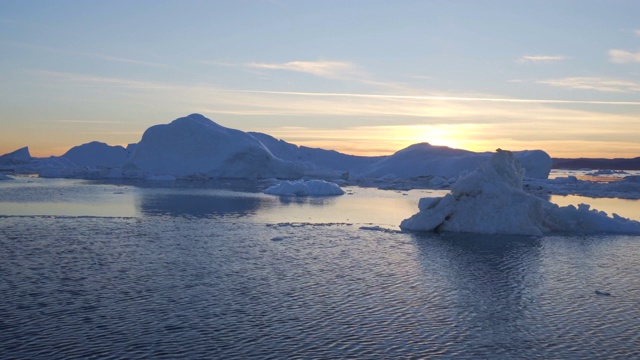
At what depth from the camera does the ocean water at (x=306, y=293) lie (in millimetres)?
8852

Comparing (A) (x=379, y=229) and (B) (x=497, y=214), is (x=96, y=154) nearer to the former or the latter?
(A) (x=379, y=229)

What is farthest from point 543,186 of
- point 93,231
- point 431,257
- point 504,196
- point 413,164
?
point 93,231

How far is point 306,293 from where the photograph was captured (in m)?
11.8

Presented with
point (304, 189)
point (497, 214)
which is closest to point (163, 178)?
point (304, 189)

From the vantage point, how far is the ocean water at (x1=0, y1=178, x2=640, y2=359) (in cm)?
885

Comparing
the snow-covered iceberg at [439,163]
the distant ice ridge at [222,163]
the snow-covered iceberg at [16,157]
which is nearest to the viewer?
the distant ice ridge at [222,163]

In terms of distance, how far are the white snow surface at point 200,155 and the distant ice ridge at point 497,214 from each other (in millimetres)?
40799

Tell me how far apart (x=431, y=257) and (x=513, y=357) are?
7.78m

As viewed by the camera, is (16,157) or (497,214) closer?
(497,214)

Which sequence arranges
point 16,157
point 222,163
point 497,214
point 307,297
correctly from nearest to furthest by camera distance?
point 307,297
point 497,214
point 222,163
point 16,157

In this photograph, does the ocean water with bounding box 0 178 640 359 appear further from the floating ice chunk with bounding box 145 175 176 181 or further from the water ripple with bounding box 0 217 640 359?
the floating ice chunk with bounding box 145 175 176 181

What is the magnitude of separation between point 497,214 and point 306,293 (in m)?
12.1

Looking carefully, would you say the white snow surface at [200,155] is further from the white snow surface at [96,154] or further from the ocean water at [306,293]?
the ocean water at [306,293]

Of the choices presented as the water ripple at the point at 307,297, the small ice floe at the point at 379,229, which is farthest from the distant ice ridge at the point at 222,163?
the water ripple at the point at 307,297
